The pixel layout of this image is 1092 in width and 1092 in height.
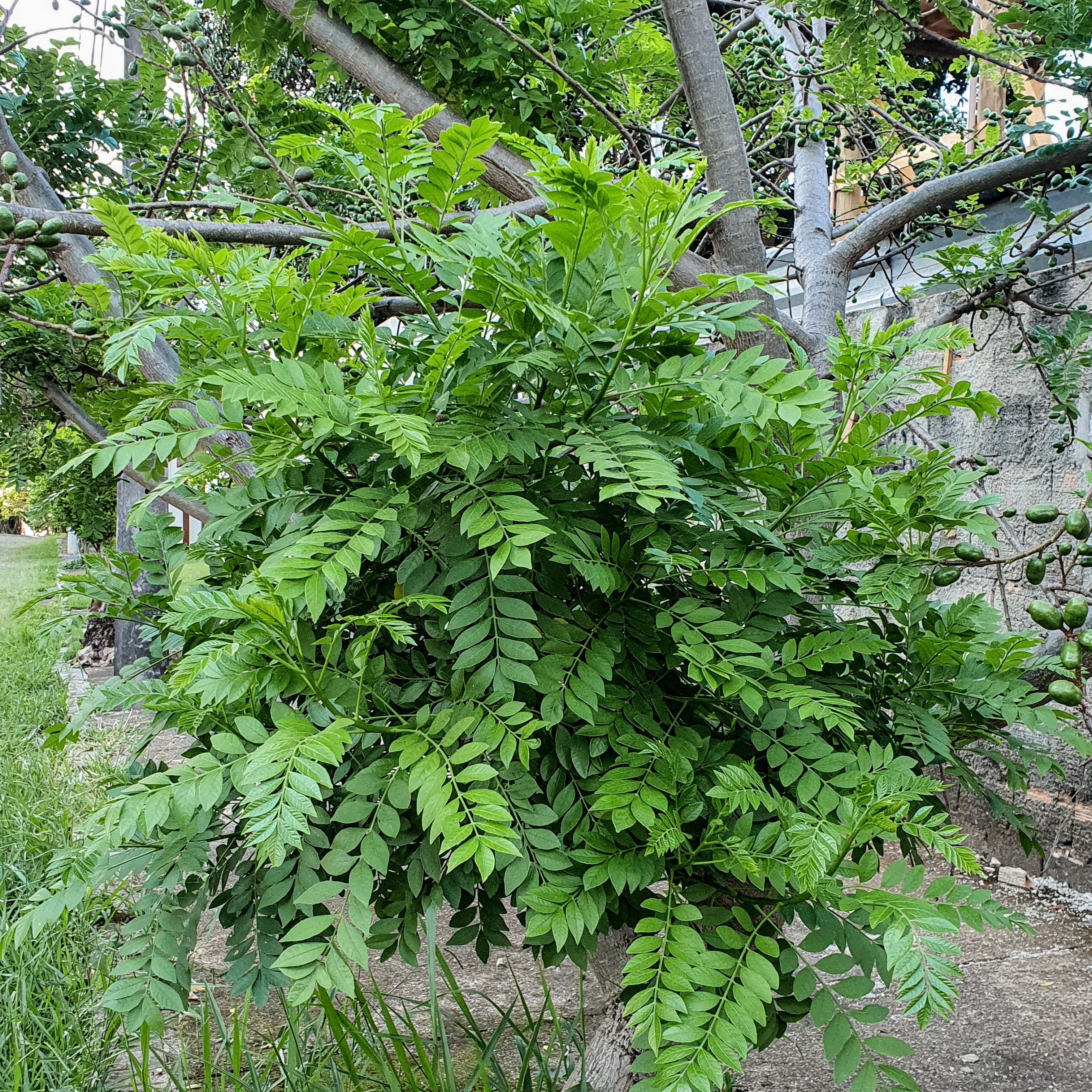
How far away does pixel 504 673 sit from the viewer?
104 cm

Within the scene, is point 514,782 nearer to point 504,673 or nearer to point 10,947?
point 504,673

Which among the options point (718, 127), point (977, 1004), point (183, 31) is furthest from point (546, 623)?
Answer: point (977, 1004)

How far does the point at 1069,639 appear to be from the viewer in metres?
1.48

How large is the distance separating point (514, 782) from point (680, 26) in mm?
1729

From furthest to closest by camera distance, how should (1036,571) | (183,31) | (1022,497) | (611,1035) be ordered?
(1022,497)
(183,31)
(611,1035)
(1036,571)

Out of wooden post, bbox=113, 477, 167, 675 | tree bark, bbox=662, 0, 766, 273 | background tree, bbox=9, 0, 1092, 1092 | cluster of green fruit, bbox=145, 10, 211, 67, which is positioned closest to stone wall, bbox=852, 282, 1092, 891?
tree bark, bbox=662, 0, 766, 273

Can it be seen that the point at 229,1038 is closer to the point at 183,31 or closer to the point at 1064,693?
the point at 1064,693

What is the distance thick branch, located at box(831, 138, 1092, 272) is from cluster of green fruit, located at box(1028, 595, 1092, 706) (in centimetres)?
143

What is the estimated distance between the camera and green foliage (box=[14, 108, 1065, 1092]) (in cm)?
99

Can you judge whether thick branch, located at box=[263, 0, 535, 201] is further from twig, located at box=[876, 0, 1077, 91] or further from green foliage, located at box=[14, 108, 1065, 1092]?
green foliage, located at box=[14, 108, 1065, 1092]

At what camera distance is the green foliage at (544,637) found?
99cm

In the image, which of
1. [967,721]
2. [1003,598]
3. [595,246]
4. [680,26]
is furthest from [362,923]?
[680,26]

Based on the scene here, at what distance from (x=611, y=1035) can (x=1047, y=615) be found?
1162 mm

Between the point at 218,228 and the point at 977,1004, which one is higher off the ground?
the point at 218,228
